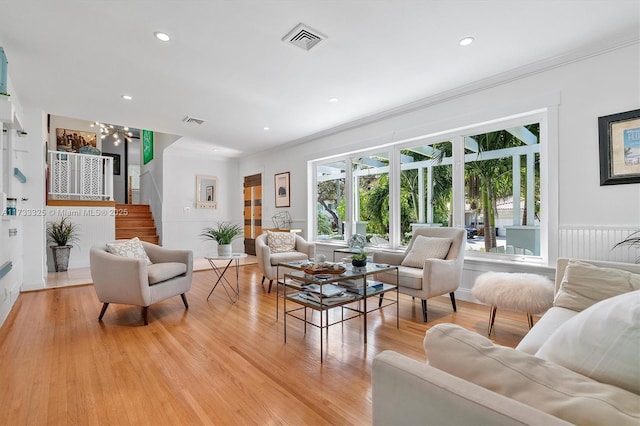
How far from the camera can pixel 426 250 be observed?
351 cm

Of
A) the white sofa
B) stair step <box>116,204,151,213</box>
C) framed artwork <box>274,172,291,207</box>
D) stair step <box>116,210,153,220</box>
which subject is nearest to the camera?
the white sofa

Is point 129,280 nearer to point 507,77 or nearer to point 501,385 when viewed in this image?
point 501,385

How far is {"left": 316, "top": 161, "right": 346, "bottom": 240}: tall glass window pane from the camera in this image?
5.72m

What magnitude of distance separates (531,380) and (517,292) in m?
2.09

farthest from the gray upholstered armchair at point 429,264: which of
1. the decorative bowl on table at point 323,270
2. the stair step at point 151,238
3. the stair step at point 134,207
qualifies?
the stair step at point 134,207

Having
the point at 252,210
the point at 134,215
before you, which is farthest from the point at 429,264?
the point at 134,215

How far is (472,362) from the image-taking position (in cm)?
80

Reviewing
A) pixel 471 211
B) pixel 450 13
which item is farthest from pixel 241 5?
pixel 471 211

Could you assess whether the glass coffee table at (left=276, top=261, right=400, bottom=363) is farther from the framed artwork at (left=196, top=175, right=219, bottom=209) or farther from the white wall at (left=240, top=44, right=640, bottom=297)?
the framed artwork at (left=196, top=175, right=219, bottom=209)

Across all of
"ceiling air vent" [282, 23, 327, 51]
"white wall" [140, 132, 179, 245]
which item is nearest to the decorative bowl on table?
"ceiling air vent" [282, 23, 327, 51]

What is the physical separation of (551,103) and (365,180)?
2691 millimetres

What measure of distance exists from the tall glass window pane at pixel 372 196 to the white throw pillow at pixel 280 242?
117 cm

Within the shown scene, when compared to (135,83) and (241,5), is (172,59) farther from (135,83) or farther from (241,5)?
(241,5)

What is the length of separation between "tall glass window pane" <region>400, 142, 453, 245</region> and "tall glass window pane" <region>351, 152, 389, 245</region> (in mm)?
316
